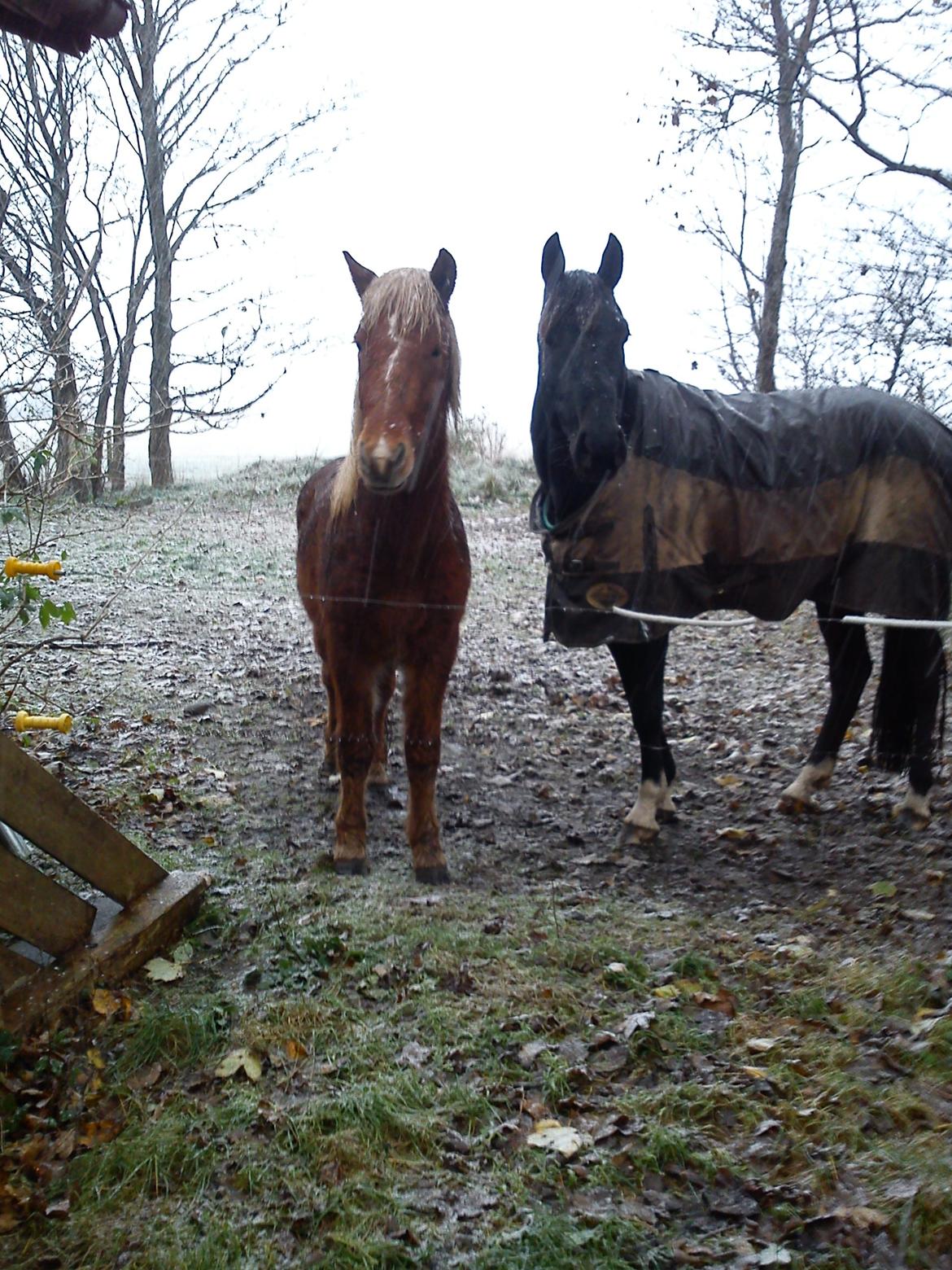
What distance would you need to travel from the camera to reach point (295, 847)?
178 inches

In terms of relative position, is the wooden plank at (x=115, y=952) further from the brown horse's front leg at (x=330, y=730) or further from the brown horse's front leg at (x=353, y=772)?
the brown horse's front leg at (x=330, y=730)

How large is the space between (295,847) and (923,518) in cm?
322

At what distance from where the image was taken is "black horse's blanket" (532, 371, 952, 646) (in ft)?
13.6

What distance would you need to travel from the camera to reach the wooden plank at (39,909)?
3016 mm

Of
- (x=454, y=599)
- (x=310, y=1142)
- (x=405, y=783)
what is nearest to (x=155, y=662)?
(x=405, y=783)

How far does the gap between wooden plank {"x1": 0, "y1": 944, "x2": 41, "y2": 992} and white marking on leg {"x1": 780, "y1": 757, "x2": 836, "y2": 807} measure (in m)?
3.52

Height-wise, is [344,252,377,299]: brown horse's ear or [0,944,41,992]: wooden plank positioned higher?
[344,252,377,299]: brown horse's ear

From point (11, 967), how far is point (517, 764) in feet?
10.5

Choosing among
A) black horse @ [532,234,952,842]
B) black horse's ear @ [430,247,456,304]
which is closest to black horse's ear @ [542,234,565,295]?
black horse @ [532,234,952,842]

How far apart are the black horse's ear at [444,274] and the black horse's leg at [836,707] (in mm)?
2468

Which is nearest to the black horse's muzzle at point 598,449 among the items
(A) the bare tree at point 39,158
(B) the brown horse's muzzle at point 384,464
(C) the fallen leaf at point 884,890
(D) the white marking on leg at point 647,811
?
(B) the brown horse's muzzle at point 384,464

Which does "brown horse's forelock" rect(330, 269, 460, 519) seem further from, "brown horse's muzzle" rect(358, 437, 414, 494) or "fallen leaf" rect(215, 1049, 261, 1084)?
"fallen leaf" rect(215, 1049, 261, 1084)

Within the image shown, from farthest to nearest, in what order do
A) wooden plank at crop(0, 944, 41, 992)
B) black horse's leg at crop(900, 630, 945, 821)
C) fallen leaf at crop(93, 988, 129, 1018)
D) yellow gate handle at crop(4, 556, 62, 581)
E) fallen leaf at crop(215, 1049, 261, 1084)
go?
black horse's leg at crop(900, 630, 945, 821)
yellow gate handle at crop(4, 556, 62, 581)
fallen leaf at crop(93, 988, 129, 1018)
wooden plank at crop(0, 944, 41, 992)
fallen leaf at crop(215, 1049, 261, 1084)

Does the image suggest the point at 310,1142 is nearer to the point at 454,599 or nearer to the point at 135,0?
the point at 454,599
